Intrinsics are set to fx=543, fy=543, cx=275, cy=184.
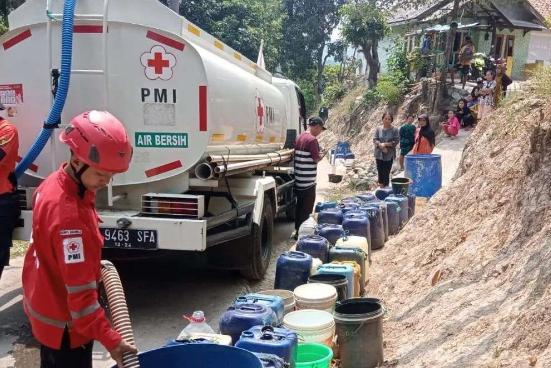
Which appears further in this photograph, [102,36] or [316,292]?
[102,36]

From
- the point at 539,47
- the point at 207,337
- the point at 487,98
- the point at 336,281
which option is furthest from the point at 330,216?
the point at 539,47

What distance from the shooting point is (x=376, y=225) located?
24.1 feet

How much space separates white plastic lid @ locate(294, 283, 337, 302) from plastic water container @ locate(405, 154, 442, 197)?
17.8 feet

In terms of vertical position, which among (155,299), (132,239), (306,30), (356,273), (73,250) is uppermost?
(306,30)

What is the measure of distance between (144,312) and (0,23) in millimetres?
10873

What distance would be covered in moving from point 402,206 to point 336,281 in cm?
430

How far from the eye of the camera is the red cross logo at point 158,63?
4.95 metres

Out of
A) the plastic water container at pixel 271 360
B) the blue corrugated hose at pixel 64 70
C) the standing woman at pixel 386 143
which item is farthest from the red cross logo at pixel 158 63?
the standing woman at pixel 386 143

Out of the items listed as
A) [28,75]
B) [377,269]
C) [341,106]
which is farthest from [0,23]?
[341,106]

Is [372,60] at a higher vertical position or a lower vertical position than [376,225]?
higher

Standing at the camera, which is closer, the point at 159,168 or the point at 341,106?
the point at 159,168

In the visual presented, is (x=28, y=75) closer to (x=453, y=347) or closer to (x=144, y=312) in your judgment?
(x=144, y=312)

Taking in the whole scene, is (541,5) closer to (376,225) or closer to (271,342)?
(376,225)

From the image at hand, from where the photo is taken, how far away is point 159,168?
5129 mm
